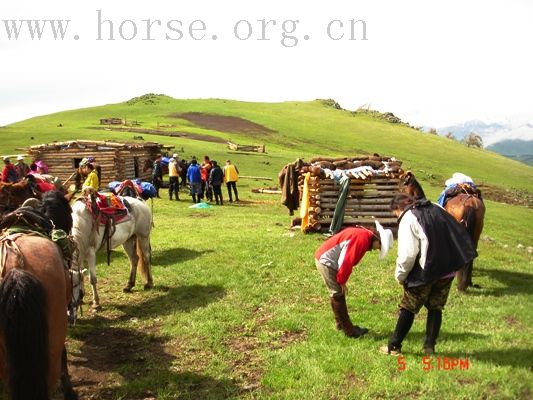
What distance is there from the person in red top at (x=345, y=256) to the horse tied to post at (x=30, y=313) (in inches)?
146

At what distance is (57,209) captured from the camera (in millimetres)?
6805

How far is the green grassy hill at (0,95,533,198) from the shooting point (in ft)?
170

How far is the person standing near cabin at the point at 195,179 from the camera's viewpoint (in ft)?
79.0

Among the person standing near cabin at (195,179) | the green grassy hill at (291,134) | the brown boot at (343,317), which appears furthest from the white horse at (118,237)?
the green grassy hill at (291,134)

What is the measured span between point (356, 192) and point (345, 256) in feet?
31.2

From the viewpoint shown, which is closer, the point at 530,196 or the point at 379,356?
the point at 379,356

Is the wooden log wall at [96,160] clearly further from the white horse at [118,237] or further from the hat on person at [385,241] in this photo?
the hat on person at [385,241]

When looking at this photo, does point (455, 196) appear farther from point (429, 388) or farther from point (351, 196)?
point (429, 388)

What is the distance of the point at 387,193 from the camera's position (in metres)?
16.2

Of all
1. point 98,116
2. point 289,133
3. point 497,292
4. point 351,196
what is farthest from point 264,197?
point 98,116

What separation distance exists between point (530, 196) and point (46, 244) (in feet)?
162

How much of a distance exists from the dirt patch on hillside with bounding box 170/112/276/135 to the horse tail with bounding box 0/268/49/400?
217ft
